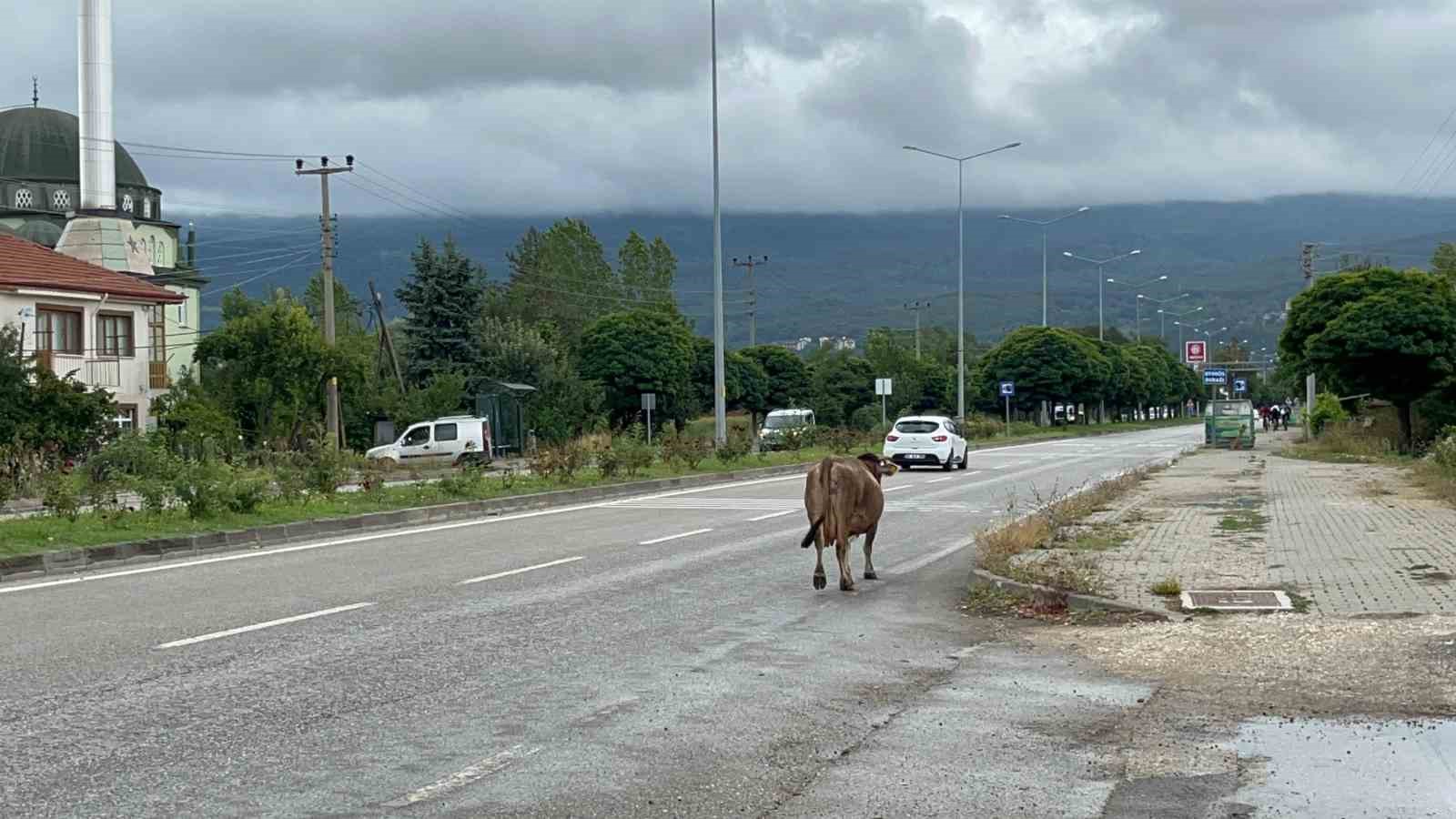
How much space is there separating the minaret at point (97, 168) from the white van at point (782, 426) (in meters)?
29.5

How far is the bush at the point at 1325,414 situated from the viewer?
176ft

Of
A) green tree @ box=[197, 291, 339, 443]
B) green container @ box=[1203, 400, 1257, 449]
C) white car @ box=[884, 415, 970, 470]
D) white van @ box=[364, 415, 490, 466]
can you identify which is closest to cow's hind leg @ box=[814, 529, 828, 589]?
white car @ box=[884, 415, 970, 470]

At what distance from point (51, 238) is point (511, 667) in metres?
88.2

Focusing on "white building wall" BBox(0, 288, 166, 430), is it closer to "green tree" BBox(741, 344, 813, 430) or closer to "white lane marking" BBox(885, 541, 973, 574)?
"white lane marking" BBox(885, 541, 973, 574)

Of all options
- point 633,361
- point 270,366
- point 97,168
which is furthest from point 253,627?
point 97,168

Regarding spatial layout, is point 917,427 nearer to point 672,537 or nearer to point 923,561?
point 672,537

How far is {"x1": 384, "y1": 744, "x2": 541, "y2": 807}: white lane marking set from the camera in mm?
6320

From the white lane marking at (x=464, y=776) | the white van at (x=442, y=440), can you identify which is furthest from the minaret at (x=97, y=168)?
the white lane marking at (x=464, y=776)

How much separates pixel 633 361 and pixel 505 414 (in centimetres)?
1710

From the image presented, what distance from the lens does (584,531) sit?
2002 cm

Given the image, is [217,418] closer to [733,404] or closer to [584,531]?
[584,531]

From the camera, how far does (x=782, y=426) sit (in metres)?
60.0

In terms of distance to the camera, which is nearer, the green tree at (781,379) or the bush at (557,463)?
the bush at (557,463)

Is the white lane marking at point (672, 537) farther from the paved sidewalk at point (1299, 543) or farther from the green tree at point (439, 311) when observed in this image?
the green tree at point (439, 311)
